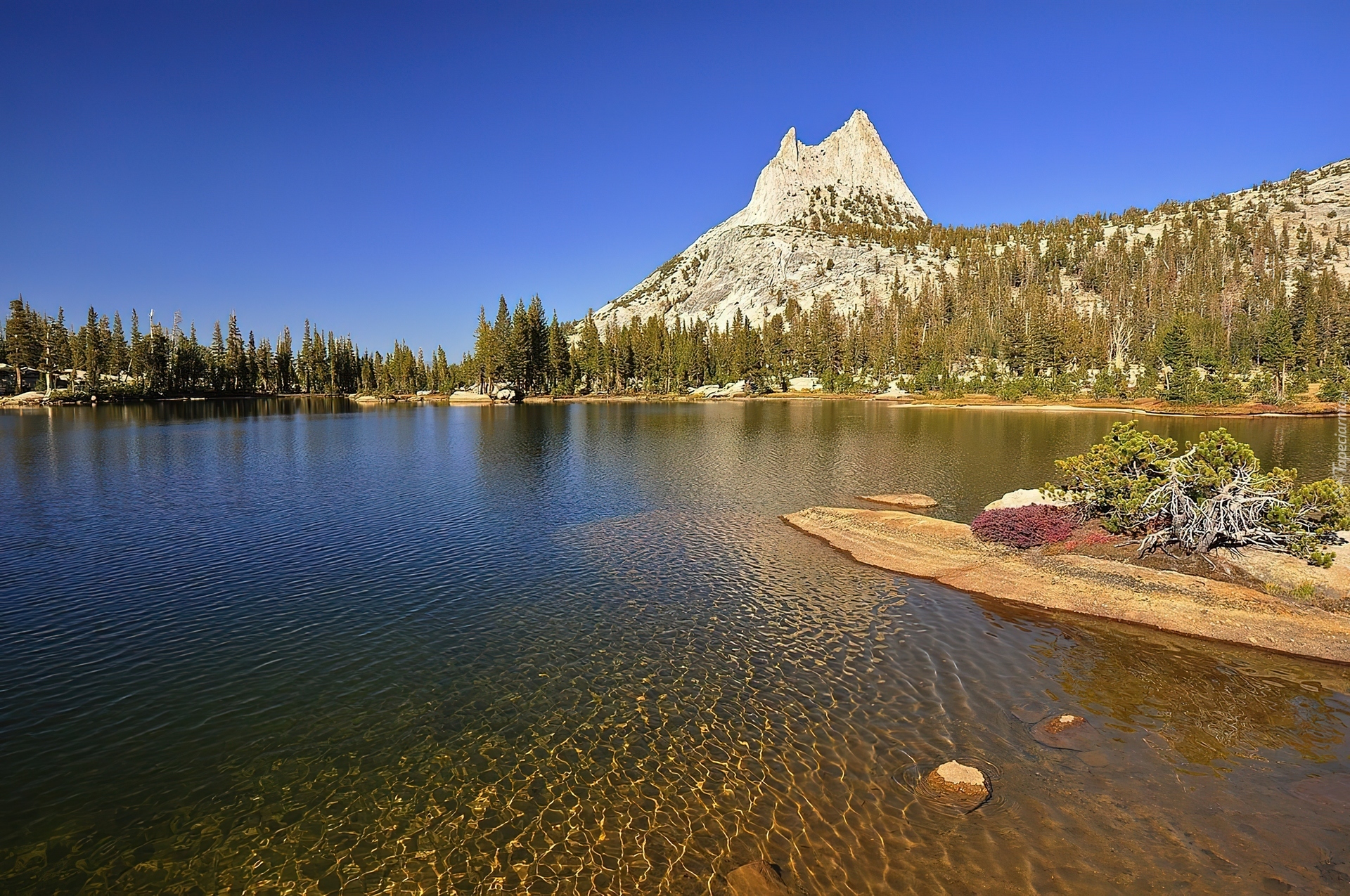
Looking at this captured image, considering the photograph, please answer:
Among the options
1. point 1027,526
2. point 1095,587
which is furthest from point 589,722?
point 1027,526

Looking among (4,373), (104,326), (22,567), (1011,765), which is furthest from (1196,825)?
(104,326)

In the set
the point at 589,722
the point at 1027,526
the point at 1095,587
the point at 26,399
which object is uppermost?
the point at 26,399

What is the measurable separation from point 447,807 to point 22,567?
25.2 meters

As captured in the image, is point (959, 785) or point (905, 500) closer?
point (959, 785)

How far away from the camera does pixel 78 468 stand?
4953cm

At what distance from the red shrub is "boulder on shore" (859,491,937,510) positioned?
6.56m

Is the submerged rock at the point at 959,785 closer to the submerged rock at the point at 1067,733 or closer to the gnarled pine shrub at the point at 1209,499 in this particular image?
the submerged rock at the point at 1067,733

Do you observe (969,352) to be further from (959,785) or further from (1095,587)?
(959,785)

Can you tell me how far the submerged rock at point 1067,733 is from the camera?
48.1 feet

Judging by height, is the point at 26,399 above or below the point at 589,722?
above

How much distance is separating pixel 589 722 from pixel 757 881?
19.6ft

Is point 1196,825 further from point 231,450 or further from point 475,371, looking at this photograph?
point 475,371

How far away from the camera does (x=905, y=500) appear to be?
3941 centimetres

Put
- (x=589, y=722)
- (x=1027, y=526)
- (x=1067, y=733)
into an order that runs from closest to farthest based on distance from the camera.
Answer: (x=1067, y=733) → (x=589, y=722) → (x=1027, y=526)
